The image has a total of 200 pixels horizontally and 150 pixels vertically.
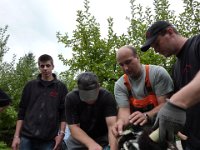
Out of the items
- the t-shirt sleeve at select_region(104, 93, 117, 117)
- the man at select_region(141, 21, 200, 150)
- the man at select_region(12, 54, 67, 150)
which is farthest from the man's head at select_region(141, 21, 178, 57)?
the man at select_region(12, 54, 67, 150)

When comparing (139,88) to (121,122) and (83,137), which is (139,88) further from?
(83,137)

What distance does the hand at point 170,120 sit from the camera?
2.00 metres

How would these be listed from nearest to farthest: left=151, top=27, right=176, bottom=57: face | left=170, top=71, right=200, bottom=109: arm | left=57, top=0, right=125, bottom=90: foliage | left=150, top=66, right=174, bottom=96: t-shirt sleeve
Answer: left=170, top=71, right=200, bottom=109: arm, left=151, top=27, right=176, bottom=57: face, left=150, top=66, right=174, bottom=96: t-shirt sleeve, left=57, top=0, right=125, bottom=90: foliage

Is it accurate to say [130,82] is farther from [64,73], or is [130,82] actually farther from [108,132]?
[64,73]

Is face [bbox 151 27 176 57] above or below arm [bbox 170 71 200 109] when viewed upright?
above

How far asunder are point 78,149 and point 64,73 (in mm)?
7946

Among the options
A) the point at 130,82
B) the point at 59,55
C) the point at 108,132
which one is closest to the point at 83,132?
the point at 108,132

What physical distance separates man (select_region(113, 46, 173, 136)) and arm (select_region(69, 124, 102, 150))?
0.47m

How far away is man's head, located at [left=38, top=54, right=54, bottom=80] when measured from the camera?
17.5 ft

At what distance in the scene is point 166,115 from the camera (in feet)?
6.60

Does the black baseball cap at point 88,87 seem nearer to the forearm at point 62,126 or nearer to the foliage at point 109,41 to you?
the forearm at point 62,126

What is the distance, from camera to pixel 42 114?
5180 mm

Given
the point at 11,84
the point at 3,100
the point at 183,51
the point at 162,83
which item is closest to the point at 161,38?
the point at 183,51

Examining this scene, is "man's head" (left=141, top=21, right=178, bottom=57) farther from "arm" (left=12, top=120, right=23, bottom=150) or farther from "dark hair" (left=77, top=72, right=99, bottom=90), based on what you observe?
"arm" (left=12, top=120, right=23, bottom=150)
